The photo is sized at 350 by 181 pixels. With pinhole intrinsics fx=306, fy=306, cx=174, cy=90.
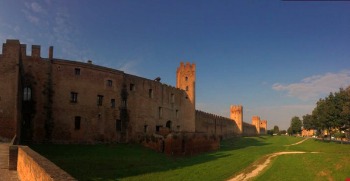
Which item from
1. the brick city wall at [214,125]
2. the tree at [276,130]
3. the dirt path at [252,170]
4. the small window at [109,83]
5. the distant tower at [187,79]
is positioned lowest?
the tree at [276,130]

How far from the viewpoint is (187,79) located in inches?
1779

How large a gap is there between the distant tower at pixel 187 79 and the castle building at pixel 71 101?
790 centimetres

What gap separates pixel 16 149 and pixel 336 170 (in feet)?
56.3

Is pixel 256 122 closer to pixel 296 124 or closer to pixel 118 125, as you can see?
pixel 296 124

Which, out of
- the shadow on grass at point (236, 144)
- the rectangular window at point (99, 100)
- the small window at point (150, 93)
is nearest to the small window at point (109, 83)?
the rectangular window at point (99, 100)

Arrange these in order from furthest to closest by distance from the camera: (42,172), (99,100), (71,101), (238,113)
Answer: (238,113) < (99,100) < (71,101) < (42,172)

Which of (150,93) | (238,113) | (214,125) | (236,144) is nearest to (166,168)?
(150,93)

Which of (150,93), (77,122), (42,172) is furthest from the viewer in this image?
(150,93)

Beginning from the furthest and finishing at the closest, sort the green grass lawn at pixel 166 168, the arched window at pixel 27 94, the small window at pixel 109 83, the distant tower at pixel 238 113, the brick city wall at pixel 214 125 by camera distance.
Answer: the distant tower at pixel 238 113 < the brick city wall at pixel 214 125 < the small window at pixel 109 83 < the arched window at pixel 27 94 < the green grass lawn at pixel 166 168

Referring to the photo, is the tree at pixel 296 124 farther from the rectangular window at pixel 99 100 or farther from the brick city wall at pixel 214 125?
the rectangular window at pixel 99 100

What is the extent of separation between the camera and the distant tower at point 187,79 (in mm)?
44219

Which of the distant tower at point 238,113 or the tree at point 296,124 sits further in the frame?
the tree at point 296,124

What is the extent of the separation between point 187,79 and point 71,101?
70.5 ft

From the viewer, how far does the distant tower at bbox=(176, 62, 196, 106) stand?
4422cm
